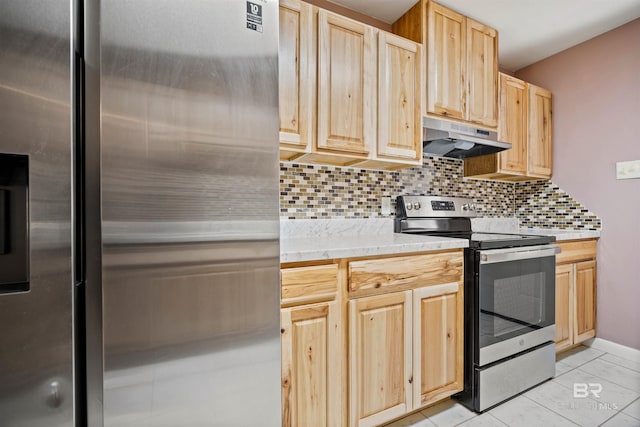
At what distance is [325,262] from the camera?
1.20 metres

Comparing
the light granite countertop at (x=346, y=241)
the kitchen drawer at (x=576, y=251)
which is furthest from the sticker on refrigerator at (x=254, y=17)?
the kitchen drawer at (x=576, y=251)

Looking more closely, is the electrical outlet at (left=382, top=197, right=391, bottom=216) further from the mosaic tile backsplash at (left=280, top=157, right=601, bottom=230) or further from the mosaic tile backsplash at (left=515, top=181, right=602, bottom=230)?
the mosaic tile backsplash at (left=515, top=181, right=602, bottom=230)

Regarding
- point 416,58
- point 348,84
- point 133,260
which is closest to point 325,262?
point 133,260

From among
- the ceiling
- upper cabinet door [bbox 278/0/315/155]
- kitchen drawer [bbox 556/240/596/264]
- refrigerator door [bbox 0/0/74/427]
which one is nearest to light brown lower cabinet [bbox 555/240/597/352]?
kitchen drawer [bbox 556/240/596/264]

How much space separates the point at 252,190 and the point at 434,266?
1027 millimetres

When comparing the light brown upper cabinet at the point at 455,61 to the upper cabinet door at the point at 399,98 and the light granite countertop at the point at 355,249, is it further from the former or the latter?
the light granite countertop at the point at 355,249

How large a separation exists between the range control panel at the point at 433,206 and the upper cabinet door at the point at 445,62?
23.0 inches

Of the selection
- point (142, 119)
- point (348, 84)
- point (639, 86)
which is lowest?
point (142, 119)

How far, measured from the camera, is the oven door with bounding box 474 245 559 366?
5.08 feet

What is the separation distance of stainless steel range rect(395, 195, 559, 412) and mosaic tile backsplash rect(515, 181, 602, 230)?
2.55 feet

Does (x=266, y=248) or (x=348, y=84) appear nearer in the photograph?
(x=266, y=248)

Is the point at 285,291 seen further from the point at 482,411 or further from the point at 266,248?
the point at 482,411

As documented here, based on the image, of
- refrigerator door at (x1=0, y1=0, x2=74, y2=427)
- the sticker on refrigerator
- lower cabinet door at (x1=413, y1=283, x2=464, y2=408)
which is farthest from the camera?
lower cabinet door at (x1=413, y1=283, x2=464, y2=408)

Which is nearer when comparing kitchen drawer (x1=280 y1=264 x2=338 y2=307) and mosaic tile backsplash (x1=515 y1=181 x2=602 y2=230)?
kitchen drawer (x1=280 y1=264 x2=338 y2=307)
